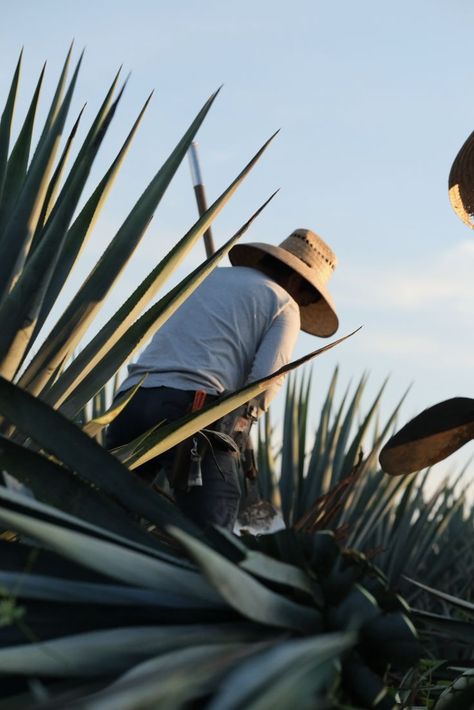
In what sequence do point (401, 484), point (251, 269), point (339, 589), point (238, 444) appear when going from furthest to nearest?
point (401, 484) < point (251, 269) < point (238, 444) < point (339, 589)

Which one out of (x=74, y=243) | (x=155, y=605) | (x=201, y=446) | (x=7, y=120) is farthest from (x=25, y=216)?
(x=201, y=446)

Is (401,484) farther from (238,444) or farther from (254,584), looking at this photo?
(254,584)

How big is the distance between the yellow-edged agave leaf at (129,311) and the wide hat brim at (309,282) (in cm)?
191

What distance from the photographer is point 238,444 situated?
11.8 ft

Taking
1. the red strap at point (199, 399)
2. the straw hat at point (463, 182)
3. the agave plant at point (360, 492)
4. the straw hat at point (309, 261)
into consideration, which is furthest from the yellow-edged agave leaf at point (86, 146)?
the agave plant at point (360, 492)

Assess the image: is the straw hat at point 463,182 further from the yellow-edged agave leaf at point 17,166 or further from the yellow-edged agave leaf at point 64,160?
the yellow-edged agave leaf at point 17,166

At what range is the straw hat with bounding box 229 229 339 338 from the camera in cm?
408

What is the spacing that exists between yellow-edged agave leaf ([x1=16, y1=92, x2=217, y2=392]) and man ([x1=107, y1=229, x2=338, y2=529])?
1.28 meters

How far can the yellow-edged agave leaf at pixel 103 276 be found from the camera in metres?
2.02

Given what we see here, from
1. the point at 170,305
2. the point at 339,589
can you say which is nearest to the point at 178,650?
the point at 339,589

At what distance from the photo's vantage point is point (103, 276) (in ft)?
6.88

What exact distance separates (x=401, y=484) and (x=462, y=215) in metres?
3.23

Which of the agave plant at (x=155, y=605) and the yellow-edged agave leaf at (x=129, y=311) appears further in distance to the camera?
the yellow-edged agave leaf at (x=129, y=311)

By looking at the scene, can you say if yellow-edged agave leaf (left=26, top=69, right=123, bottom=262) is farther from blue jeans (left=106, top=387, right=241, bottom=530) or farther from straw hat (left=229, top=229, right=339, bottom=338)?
straw hat (left=229, top=229, right=339, bottom=338)
